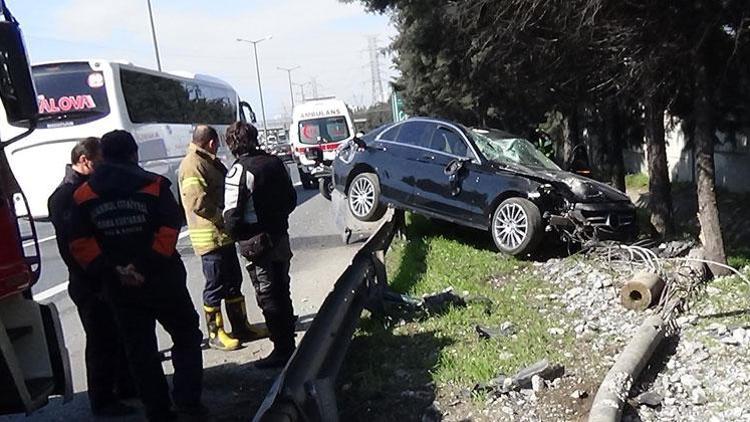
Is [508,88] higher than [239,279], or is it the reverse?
[508,88]

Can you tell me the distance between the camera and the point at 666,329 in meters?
6.37

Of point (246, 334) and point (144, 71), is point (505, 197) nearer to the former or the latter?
point (246, 334)

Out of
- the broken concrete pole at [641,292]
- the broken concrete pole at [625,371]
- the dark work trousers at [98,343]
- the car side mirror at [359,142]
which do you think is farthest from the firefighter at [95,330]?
the car side mirror at [359,142]

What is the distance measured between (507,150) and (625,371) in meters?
6.16

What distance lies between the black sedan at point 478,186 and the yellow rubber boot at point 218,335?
4205 millimetres

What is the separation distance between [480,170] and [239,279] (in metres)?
4.52

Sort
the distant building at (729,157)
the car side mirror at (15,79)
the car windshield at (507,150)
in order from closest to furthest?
1. the car side mirror at (15,79)
2. the car windshield at (507,150)
3. the distant building at (729,157)

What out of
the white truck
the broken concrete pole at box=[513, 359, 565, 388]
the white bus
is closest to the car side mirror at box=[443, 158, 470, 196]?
the broken concrete pole at box=[513, 359, 565, 388]

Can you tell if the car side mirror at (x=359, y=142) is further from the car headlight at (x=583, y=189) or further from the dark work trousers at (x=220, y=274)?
the dark work trousers at (x=220, y=274)

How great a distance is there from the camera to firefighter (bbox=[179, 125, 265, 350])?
20.7 feet

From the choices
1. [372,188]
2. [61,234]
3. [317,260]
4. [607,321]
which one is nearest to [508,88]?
[372,188]

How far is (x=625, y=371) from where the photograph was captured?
5.21 meters

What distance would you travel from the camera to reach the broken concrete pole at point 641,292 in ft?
23.2

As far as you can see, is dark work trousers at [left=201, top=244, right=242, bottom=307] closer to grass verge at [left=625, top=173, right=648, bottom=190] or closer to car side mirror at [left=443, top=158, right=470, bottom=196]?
car side mirror at [left=443, top=158, right=470, bottom=196]
